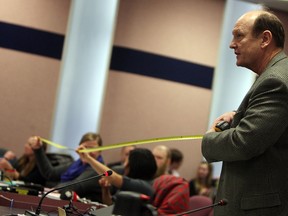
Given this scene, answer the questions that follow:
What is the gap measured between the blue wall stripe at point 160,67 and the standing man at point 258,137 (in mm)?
5427

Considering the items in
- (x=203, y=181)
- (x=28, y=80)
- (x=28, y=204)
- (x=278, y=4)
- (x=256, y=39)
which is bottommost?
(x=203, y=181)

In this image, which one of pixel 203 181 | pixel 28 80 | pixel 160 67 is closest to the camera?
pixel 28 80

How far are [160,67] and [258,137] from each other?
229 inches

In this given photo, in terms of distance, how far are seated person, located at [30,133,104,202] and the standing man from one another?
2141 millimetres

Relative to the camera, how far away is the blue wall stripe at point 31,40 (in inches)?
297

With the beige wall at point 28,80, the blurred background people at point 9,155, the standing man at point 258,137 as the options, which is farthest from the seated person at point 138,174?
the beige wall at point 28,80

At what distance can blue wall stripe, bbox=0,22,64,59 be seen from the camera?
755 cm

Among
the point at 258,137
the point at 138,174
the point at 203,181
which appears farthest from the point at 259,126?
the point at 203,181

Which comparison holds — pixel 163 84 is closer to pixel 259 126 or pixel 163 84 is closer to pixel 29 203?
pixel 29 203

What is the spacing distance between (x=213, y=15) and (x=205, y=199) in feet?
11.5

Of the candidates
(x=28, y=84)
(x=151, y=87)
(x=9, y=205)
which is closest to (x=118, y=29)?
(x=151, y=87)

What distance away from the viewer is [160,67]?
818 centimetres

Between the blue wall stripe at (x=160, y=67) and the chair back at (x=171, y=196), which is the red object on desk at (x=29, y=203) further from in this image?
the blue wall stripe at (x=160, y=67)

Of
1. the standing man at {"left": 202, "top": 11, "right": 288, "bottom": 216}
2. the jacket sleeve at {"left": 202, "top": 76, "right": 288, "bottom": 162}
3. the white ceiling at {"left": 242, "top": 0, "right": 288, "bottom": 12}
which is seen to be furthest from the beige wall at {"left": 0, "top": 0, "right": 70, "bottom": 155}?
the jacket sleeve at {"left": 202, "top": 76, "right": 288, "bottom": 162}
